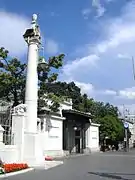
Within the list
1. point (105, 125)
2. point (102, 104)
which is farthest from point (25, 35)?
point (102, 104)

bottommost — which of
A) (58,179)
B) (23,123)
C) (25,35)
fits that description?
(58,179)

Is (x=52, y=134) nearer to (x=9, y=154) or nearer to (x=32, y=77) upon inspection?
(x=32, y=77)

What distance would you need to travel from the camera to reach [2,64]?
30.1 m

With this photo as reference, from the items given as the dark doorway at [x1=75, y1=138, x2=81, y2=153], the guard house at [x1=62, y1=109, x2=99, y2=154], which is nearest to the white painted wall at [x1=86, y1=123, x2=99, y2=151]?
the guard house at [x1=62, y1=109, x2=99, y2=154]

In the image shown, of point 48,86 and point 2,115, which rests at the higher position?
point 48,86

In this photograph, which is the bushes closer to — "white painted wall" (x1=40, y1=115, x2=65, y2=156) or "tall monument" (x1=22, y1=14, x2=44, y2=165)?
"tall monument" (x1=22, y1=14, x2=44, y2=165)

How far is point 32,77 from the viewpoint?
23.0 m

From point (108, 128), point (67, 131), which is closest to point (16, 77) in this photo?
point (67, 131)

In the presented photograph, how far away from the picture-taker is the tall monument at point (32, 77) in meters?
22.5

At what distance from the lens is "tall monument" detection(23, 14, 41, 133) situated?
2255 cm

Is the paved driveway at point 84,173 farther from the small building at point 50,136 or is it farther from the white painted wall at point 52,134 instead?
the white painted wall at point 52,134

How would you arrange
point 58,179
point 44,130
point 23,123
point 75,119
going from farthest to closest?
point 75,119, point 44,130, point 23,123, point 58,179

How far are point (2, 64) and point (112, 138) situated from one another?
3887cm

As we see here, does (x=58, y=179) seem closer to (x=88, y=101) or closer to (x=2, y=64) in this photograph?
(x=2, y=64)
